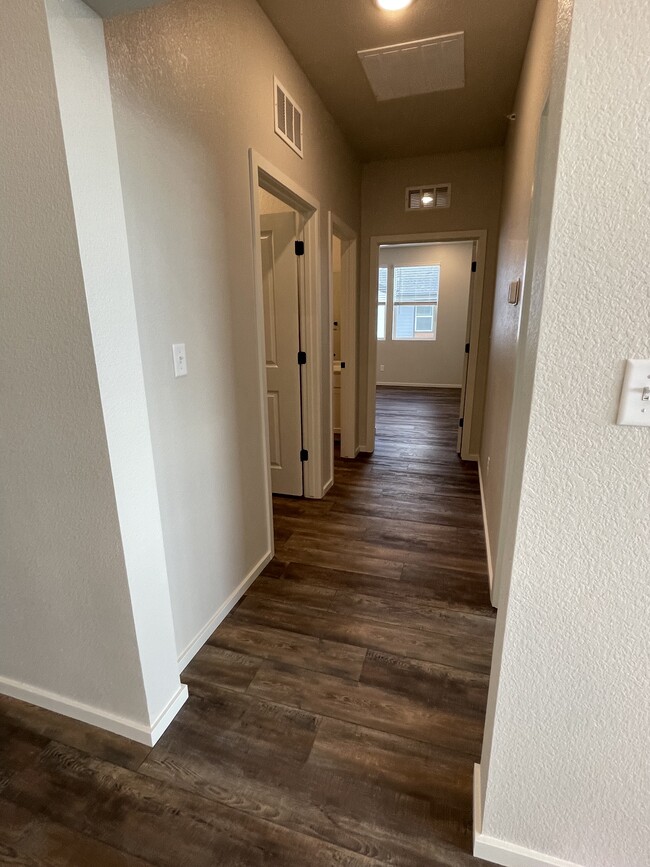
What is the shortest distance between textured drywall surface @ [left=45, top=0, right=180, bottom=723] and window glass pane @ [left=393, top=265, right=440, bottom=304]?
7.49 meters

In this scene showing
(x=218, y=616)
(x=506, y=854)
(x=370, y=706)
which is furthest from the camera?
(x=218, y=616)

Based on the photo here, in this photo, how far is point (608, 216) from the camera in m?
0.68

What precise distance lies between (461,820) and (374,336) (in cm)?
363

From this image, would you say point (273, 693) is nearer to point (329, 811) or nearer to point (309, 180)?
point (329, 811)

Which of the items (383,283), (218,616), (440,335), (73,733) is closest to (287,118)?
(218,616)

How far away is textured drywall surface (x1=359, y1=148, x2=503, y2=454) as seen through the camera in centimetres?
351

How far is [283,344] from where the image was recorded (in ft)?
9.59

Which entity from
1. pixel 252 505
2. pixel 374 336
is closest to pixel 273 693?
pixel 252 505

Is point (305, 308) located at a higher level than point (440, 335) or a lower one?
higher

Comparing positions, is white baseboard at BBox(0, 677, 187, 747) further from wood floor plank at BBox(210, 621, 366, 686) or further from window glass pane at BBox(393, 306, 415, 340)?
window glass pane at BBox(393, 306, 415, 340)

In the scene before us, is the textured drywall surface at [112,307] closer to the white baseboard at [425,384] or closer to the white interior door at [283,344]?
the white interior door at [283,344]

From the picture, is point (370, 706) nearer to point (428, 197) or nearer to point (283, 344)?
point (283, 344)

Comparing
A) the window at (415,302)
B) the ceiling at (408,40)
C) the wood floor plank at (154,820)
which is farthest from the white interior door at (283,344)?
the window at (415,302)

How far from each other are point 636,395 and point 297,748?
142 centimetres
